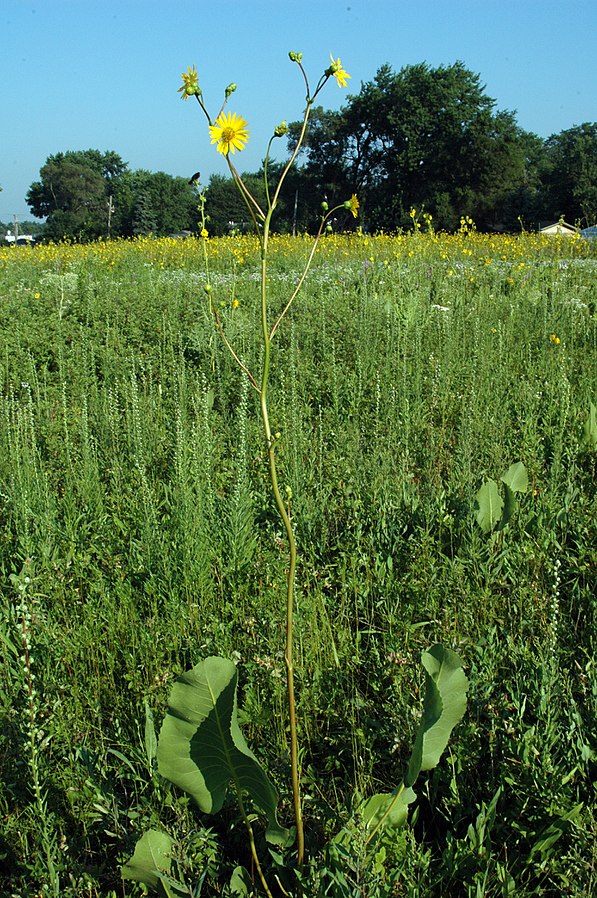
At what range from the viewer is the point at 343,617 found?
2.38 metres

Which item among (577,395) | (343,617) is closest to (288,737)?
(343,617)

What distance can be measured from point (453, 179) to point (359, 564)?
2055 inches

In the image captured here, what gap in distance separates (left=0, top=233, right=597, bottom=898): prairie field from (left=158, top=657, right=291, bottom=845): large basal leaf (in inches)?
7.3

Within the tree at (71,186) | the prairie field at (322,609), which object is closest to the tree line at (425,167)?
the tree at (71,186)

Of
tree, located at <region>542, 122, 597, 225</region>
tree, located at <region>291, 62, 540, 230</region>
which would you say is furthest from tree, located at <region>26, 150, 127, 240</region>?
tree, located at <region>542, 122, 597, 225</region>

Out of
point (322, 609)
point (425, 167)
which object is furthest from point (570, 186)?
point (322, 609)

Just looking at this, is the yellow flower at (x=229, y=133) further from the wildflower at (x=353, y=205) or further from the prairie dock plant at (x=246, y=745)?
the wildflower at (x=353, y=205)

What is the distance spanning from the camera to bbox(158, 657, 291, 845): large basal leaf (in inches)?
53.6

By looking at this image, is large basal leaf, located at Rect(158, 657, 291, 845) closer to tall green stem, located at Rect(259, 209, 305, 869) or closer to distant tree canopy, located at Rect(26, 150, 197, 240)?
tall green stem, located at Rect(259, 209, 305, 869)

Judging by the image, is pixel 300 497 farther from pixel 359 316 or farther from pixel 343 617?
pixel 359 316

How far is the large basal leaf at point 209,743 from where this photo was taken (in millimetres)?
1361

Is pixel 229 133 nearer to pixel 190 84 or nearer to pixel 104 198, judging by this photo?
pixel 190 84

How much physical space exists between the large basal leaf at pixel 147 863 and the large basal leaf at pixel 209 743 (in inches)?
4.5

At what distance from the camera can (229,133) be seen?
1294 mm
